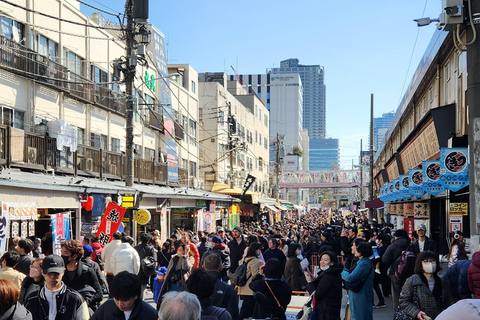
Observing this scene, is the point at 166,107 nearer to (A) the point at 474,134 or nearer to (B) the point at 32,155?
(B) the point at 32,155

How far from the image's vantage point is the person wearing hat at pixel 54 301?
19.6 ft

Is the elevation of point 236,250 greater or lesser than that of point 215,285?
lesser

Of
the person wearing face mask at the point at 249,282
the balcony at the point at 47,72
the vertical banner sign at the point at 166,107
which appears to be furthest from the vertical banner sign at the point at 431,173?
the vertical banner sign at the point at 166,107

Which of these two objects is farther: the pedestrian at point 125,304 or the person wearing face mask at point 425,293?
the person wearing face mask at point 425,293

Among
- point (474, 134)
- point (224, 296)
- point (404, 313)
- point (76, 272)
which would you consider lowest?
point (404, 313)

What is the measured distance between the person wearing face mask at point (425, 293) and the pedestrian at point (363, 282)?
5.87 feet

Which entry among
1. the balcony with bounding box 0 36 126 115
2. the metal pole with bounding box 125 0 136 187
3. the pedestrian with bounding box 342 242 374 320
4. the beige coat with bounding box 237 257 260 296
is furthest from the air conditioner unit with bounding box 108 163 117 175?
the pedestrian with bounding box 342 242 374 320

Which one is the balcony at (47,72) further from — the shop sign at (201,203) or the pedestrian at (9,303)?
the pedestrian at (9,303)

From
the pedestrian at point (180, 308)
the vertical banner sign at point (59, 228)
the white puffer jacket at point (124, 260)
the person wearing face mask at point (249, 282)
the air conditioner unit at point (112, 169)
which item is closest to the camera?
the pedestrian at point (180, 308)

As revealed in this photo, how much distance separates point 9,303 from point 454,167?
10.7m

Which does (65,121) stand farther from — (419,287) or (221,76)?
(221,76)

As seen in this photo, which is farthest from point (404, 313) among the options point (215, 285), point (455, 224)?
point (455, 224)

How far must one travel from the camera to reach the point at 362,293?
30.5 ft

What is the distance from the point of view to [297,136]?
16100cm
